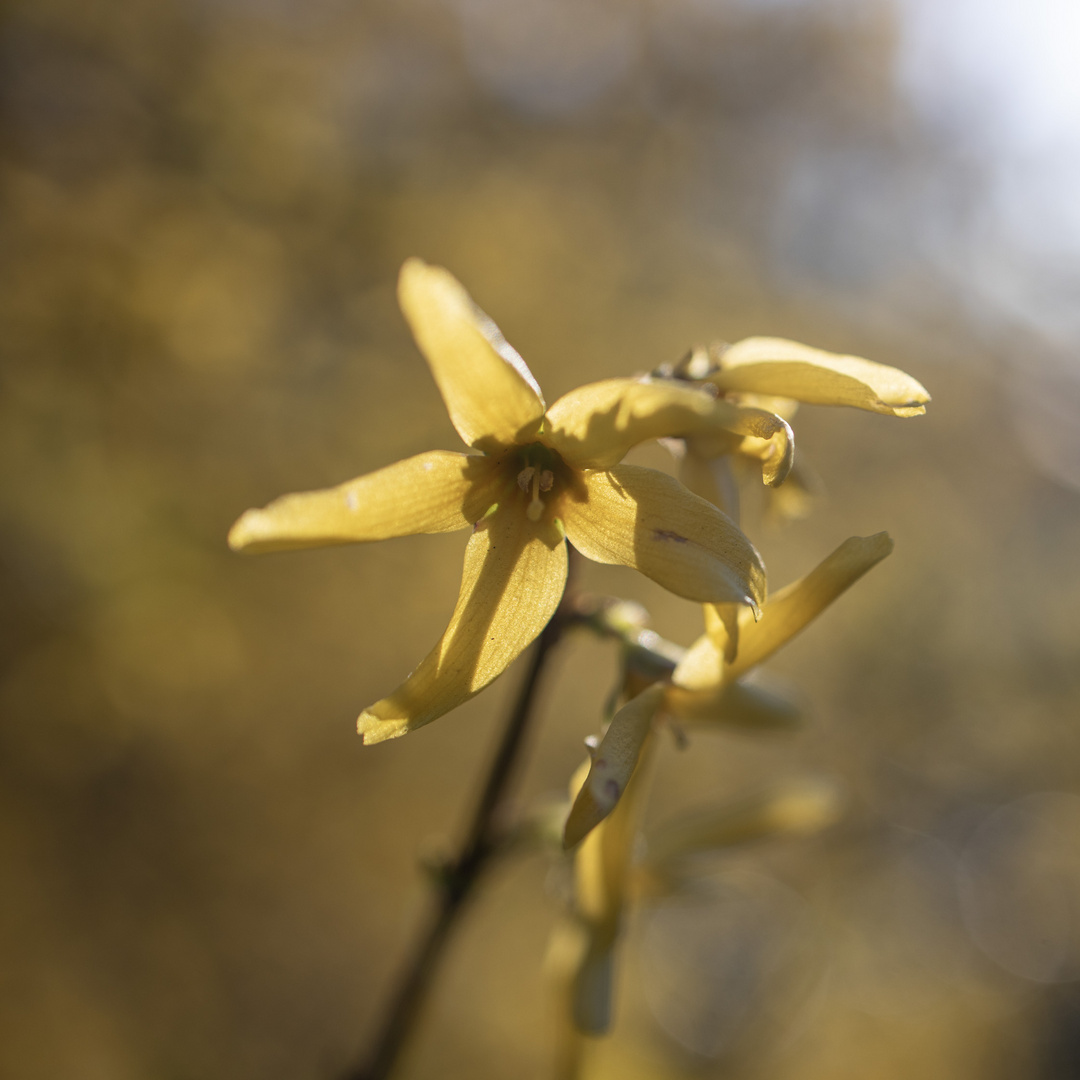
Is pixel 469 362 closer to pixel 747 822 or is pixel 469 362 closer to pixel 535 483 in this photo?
pixel 535 483

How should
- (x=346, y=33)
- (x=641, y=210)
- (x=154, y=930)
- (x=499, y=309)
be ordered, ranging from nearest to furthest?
(x=154, y=930) < (x=499, y=309) < (x=346, y=33) < (x=641, y=210)

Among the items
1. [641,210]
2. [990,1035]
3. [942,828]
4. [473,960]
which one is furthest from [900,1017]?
[641,210]

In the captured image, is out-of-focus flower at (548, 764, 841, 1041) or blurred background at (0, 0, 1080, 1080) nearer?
out-of-focus flower at (548, 764, 841, 1041)

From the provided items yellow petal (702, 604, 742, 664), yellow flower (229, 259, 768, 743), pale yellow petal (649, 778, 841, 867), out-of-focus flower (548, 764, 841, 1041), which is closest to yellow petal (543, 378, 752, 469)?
yellow flower (229, 259, 768, 743)

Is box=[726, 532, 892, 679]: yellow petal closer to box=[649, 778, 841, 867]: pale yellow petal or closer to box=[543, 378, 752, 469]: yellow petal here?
box=[543, 378, 752, 469]: yellow petal

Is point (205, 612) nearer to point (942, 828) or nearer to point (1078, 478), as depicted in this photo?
point (942, 828)

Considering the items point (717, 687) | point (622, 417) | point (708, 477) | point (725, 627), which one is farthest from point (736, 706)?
point (622, 417)
